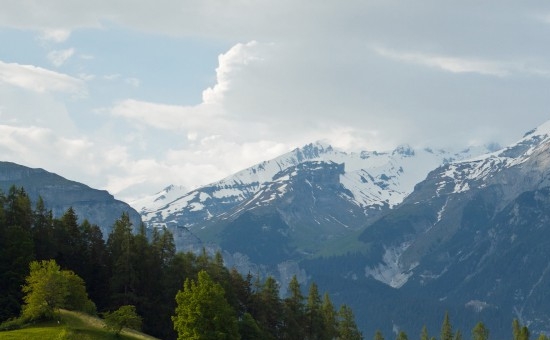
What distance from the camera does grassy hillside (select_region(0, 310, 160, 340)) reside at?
93512 mm

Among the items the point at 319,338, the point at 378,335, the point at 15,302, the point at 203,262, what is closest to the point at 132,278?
the point at 203,262

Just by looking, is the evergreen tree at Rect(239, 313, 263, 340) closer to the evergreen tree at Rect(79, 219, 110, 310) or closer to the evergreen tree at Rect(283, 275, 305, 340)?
the evergreen tree at Rect(283, 275, 305, 340)

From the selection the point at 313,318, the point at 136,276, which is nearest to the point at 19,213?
the point at 136,276

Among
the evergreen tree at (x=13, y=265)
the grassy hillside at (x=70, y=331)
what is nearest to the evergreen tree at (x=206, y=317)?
the grassy hillside at (x=70, y=331)

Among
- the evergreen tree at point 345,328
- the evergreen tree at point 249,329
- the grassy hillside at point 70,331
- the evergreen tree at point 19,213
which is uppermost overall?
the evergreen tree at point 19,213

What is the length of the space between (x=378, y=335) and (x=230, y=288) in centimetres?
6141

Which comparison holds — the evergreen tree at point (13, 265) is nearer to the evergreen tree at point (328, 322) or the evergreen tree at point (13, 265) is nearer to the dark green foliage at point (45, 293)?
the dark green foliage at point (45, 293)

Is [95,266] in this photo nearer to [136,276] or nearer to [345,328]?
[136,276]

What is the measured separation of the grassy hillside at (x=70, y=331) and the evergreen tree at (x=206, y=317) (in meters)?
7.43

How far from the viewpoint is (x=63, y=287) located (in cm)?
10662

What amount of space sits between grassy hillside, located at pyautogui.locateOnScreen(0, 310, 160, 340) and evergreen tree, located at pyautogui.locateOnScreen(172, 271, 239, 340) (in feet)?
24.4

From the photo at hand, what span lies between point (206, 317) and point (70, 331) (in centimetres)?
1577

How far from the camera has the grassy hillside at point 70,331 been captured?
93.5m

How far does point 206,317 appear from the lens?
101 meters
